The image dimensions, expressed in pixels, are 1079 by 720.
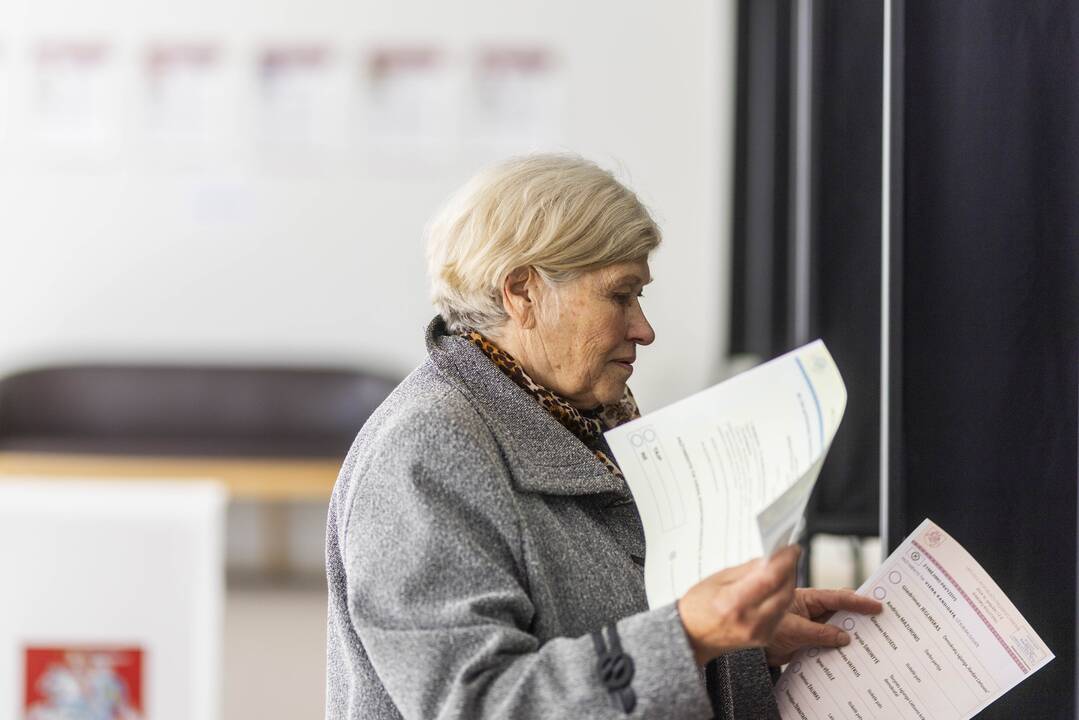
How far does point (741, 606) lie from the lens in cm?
96

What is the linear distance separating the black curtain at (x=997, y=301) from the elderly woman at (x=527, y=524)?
343 millimetres

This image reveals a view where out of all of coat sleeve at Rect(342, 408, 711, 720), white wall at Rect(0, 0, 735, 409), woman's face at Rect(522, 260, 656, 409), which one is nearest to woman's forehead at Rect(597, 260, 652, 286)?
woman's face at Rect(522, 260, 656, 409)

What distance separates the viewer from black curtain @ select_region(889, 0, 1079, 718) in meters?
1.31

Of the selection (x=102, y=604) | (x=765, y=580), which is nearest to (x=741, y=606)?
(x=765, y=580)

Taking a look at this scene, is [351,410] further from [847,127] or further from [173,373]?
[847,127]

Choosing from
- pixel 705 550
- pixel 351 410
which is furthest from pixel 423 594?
pixel 351 410

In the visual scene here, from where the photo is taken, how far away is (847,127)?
7.97 ft

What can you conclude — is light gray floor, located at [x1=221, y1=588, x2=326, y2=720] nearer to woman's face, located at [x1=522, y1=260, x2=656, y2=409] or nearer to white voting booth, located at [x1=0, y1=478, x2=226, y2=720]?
white voting booth, located at [x1=0, y1=478, x2=226, y2=720]

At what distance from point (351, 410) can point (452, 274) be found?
3.87 meters

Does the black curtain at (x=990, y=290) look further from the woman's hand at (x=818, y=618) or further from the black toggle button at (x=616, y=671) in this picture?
the black toggle button at (x=616, y=671)

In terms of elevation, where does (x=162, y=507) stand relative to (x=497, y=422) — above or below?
below

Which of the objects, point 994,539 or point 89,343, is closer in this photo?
point 994,539

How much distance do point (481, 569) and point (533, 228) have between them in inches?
14.7

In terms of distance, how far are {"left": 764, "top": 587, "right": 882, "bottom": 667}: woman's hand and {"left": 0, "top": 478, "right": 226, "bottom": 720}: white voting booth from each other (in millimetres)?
1104
